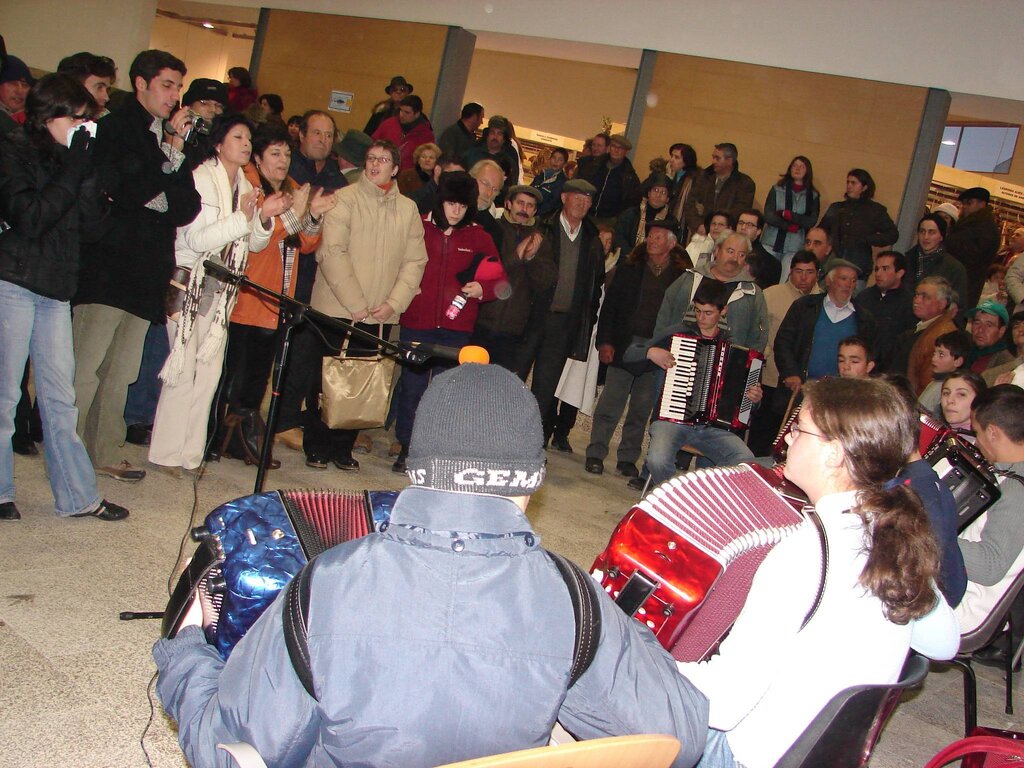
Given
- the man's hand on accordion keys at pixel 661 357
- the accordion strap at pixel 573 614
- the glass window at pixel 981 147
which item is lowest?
the accordion strap at pixel 573 614

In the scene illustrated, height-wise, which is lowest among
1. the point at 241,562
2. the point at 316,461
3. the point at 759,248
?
the point at 316,461

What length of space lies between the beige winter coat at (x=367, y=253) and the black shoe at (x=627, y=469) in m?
2.01

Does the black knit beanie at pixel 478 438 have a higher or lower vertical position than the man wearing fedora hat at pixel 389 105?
lower

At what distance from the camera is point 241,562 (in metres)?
1.69

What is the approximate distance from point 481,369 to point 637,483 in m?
4.86

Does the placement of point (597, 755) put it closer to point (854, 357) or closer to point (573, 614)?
point (573, 614)

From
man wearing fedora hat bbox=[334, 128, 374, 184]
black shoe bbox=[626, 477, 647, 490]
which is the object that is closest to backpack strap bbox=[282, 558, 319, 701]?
black shoe bbox=[626, 477, 647, 490]

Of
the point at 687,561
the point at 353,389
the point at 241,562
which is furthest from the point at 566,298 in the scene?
the point at 241,562

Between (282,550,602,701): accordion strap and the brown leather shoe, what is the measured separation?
163 inches

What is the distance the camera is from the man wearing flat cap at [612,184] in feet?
27.9

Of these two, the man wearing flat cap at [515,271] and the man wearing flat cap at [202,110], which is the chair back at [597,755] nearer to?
the man wearing flat cap at [202,110]

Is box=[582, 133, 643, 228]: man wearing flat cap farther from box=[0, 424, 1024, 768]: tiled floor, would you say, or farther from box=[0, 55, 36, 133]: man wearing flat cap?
box=[0, 55, 36, 133]: man wearing flat cap

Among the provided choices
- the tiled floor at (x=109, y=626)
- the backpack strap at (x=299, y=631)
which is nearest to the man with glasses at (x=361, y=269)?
the tiled floor at (x=109, y=626)

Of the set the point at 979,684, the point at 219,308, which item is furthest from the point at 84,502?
the point at 979,684
